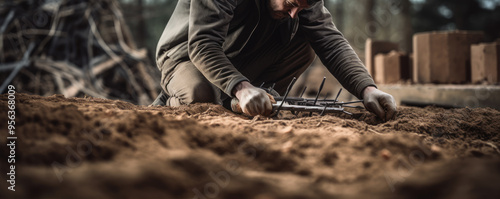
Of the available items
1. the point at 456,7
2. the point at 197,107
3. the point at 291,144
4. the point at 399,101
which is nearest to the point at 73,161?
the point at 291,144

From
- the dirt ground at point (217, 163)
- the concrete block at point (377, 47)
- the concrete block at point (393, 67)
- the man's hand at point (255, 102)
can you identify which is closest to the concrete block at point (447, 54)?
the concrete block at point (393, 67)

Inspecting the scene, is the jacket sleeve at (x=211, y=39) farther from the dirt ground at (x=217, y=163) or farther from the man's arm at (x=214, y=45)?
the dirt ground at (x=217, y=163)

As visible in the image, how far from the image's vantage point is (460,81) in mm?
3398

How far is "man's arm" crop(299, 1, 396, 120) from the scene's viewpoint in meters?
2.30

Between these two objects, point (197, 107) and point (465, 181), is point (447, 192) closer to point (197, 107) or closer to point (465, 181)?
point (465, 181)

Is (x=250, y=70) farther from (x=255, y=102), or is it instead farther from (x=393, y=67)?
(x=393, y=67)

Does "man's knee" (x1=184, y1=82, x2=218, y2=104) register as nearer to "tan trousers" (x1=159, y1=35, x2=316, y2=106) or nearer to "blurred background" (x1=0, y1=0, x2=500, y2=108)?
"tan trousers" (x1=159, y1=35, x2=316, y2=106)

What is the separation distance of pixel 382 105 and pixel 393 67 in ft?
7.85

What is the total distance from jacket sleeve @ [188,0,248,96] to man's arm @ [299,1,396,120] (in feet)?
2.00

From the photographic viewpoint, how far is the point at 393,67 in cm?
425

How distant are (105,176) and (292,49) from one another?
7.26 ft

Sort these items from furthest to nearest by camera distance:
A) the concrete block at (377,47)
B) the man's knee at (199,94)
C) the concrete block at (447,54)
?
the concrete block at (377,47) → the concrete block at (447,54) → the man's knee at (199,94)

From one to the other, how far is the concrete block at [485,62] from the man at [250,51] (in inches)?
56.2

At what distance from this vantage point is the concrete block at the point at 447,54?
336 cm
